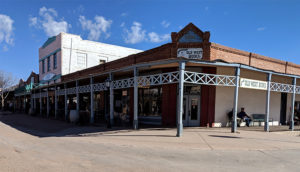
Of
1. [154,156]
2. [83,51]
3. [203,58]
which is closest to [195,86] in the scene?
[203,58]

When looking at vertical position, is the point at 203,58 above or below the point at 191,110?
above

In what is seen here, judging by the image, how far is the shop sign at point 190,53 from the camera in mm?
11562

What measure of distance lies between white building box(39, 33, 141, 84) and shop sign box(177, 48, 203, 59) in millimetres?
17878

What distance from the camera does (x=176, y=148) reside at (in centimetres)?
682

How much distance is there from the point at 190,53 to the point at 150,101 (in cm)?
450

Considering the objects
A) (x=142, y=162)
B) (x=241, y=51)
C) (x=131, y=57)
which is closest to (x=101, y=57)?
(x=131, y=57)

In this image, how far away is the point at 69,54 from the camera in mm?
24734

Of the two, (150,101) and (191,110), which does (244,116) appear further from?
(150,101)

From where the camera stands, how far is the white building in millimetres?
24359

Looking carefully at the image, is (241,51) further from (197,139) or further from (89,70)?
(89,70)

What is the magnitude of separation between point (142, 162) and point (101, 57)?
23.8m

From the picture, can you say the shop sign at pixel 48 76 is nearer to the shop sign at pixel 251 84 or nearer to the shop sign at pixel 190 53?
the shop sign at pixel 190 53

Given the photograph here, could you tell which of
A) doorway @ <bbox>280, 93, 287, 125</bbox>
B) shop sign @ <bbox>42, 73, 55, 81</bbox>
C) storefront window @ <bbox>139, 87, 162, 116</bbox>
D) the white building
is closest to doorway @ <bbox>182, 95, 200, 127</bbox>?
storefront window @ <bbox>139, 87, 162, 116</bbox>

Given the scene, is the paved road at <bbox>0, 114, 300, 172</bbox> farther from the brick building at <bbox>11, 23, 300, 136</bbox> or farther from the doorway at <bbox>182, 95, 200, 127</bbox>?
the doorway at <bbox>182, 95, 200, 127</bbox>
